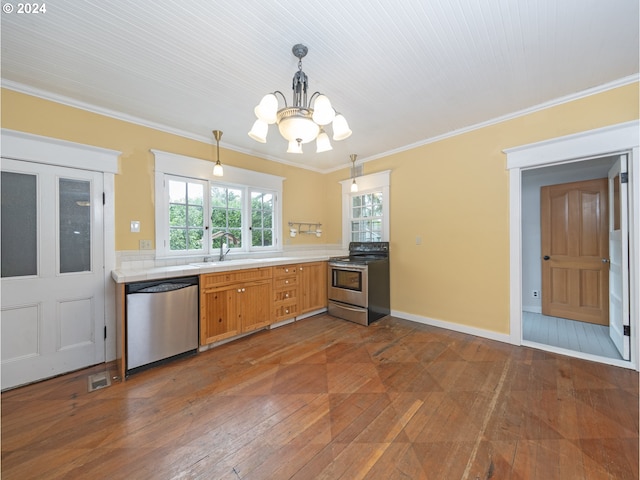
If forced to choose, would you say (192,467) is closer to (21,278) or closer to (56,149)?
(21,278)

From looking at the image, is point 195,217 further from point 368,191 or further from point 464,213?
point 464,213

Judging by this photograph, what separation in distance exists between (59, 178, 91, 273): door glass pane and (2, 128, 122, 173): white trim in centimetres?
18

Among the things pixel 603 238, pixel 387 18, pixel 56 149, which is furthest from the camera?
pixel 603 238

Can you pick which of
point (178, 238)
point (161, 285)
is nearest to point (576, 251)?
point (161, 285)

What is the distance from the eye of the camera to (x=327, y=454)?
142 centimetres

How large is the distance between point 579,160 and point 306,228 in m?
3.56

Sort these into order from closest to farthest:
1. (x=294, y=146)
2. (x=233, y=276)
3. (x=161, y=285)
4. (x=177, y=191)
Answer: (x=294, y=146) < (x=161, y=285) < (x=233, y=276) < (x=177, y=191)

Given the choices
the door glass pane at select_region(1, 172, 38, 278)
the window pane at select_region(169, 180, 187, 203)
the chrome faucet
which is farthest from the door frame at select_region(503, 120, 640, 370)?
the door glass pane at select_region(1, 172, 38, 278)

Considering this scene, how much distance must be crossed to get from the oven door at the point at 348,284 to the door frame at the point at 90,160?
2690mm

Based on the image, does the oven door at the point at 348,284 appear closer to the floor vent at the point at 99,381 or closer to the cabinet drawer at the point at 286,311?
the cabinet drawer at the point at 286,311

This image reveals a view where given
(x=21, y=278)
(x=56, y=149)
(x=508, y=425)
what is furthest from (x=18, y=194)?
(x=508, y=425)

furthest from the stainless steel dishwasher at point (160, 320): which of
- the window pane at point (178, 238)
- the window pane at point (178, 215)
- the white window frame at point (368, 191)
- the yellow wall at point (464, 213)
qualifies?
the yellow wall at point (464, 213)

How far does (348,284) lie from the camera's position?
3732mm

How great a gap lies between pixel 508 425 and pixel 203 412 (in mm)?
2041
